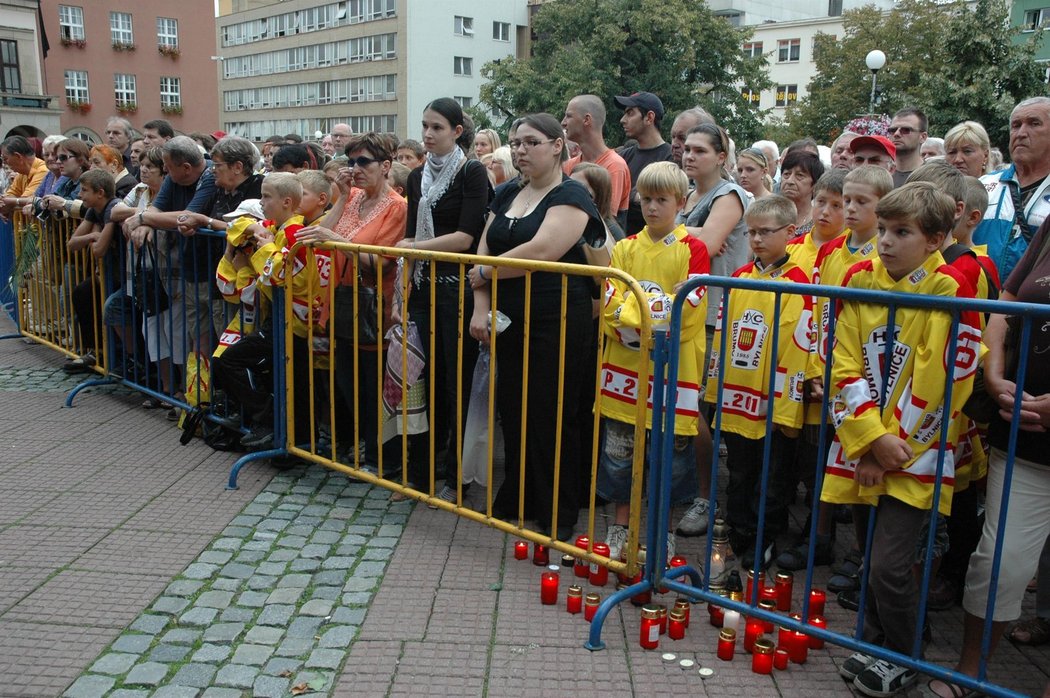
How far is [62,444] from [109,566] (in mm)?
2262

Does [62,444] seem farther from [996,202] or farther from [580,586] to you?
[996,202]

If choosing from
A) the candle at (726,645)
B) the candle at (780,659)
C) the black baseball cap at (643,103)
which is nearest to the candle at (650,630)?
the candle at (726,645)

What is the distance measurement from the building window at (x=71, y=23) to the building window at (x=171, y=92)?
603 cm

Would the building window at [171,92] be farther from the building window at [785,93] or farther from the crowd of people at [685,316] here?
the crowd of people at [685,316]

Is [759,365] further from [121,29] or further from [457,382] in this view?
[121,29]

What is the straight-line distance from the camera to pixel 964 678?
3.08 meters

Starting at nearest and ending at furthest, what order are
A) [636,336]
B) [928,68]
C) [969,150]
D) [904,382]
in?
[904,382] → [636,336] → [969,150] → [928,68]

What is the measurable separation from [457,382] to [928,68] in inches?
1670

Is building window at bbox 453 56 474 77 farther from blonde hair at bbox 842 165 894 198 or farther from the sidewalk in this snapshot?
blonde hair at bbox 842 165 894 198

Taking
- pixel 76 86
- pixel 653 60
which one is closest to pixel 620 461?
pixel 653 60

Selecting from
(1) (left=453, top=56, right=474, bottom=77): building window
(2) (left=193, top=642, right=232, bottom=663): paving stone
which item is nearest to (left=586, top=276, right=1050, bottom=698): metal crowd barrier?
(2) (left=193, top=642, right=232, bottom=663): paving stone

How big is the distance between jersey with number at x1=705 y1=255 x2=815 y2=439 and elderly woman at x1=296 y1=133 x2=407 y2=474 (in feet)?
6.85

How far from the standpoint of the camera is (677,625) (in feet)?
12.1

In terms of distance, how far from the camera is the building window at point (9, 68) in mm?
49156
